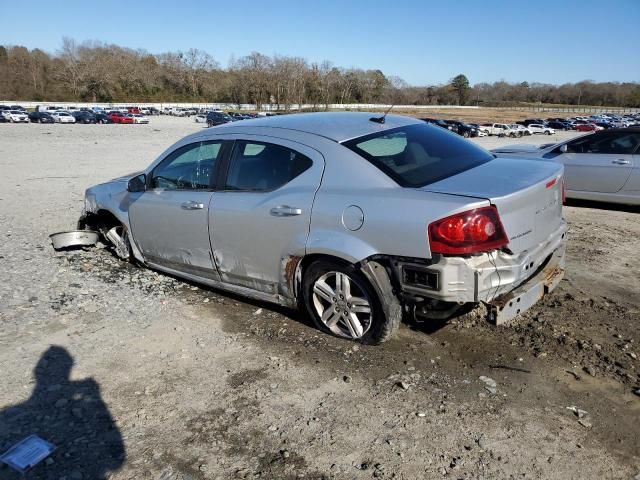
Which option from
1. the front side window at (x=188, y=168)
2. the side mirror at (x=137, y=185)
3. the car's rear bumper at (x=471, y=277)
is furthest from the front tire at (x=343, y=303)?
the side mirror at (x=137, y=185)

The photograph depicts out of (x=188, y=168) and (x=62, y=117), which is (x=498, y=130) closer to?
(x=62, y=117)

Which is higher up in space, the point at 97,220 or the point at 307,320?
the point at 97,220

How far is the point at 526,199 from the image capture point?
322cm

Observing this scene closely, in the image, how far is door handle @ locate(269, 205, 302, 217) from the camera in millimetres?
3604

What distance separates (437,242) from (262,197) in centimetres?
146

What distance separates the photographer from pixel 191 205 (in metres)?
4.28

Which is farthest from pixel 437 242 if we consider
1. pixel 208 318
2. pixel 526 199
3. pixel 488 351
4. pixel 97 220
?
pixel 97 220

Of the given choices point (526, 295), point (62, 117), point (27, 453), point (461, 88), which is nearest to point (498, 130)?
point (62, 117)

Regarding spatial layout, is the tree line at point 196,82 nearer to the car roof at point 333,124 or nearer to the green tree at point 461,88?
the green tree at point 461,88

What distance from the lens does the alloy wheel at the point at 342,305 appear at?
3533 millimetres

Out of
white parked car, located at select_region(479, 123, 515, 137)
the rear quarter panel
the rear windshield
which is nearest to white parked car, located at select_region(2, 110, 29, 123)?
white parked car, located at select_region(479, 123, 515, 137)

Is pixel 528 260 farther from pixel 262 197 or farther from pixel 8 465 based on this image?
pixel 8 465

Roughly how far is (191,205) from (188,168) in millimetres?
450

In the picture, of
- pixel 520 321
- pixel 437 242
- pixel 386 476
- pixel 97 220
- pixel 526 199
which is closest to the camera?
pixel 386 476
